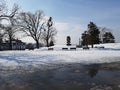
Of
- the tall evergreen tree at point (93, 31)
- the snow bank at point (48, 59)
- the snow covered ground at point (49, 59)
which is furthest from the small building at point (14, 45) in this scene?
the snow bank at point (48, 59)

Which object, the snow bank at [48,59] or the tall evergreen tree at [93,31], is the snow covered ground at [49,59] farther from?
the tall evergreen tree at [93,31]

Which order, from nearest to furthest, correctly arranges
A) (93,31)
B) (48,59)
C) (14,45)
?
(48,59) → (93,31) → (14,45)

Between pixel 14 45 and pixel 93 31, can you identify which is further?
pixel 14 45

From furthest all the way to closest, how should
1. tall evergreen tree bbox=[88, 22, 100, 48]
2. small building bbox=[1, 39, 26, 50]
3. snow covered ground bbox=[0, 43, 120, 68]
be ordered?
1. small building bbox=[1, 39, 26, 50]
2. tall evergreen tree bbox=[88, 22, 100, 48]
3. snow covered ground bbox=[0, 43, 120, 68]

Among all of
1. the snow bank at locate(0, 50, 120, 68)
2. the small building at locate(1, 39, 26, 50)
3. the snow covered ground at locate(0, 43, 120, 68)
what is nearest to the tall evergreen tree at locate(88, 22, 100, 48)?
the snow covered ground at locate(0, 43, 120, 68)

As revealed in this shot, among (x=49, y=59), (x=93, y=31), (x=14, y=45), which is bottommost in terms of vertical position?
(x=49, y=59)

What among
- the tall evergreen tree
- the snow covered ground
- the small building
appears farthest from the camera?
the small building

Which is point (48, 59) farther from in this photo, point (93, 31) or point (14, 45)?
point (14, 45)

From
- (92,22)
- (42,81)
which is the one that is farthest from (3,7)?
(42,81)

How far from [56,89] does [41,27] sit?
205ft

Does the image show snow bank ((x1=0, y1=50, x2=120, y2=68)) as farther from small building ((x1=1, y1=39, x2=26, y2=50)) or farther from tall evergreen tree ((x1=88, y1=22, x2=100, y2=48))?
small building ((x1=1, y1=39, x2=26, y2=50))

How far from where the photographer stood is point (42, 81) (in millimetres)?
9523

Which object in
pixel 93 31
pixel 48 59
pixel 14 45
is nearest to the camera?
pixel 48 59

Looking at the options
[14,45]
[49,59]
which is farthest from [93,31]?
[14,45]
